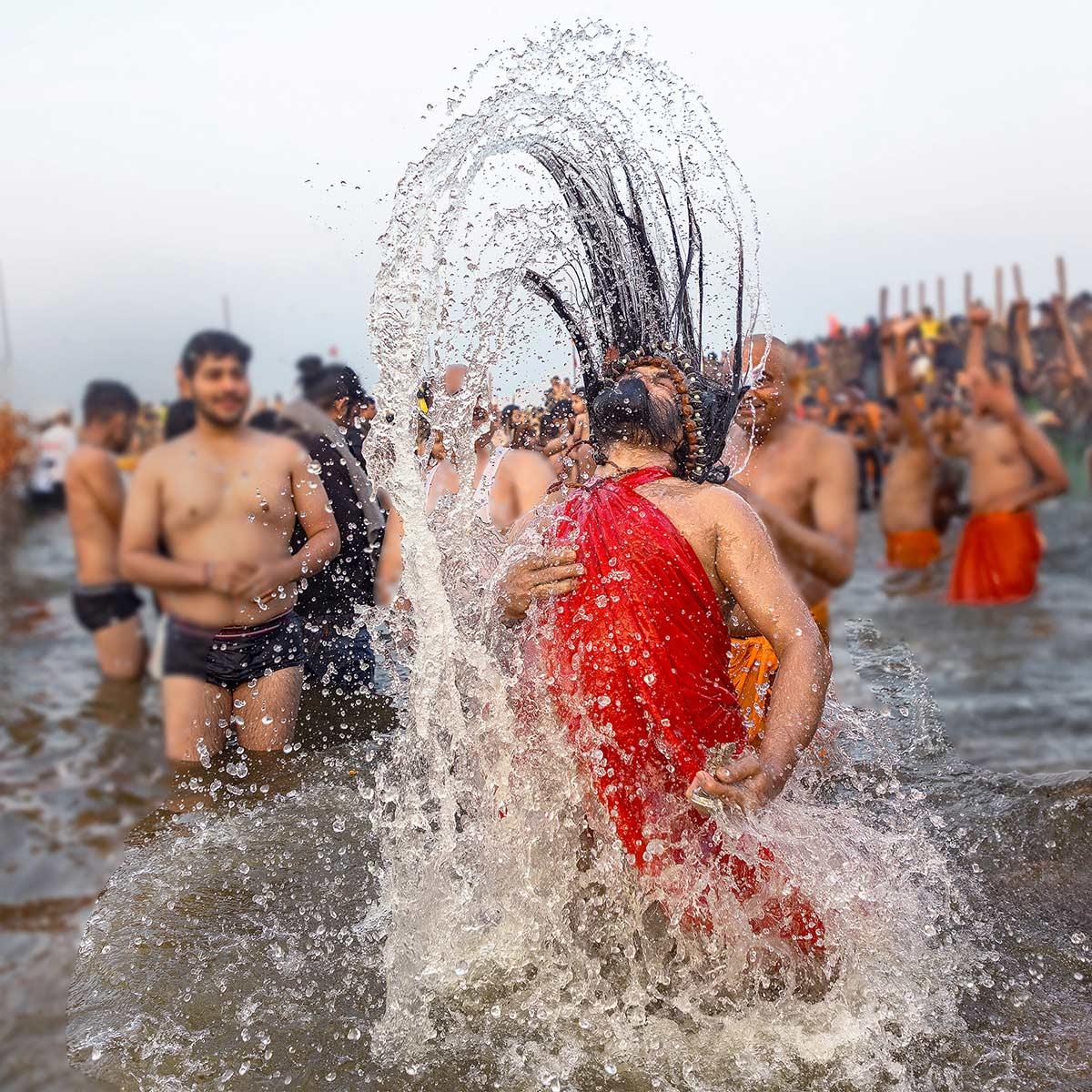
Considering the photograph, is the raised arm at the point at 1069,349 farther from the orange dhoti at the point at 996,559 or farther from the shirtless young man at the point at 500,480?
the shirtless young man at the point at 500,480

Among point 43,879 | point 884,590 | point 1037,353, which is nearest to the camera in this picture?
point 43,879

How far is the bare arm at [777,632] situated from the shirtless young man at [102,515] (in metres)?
4.29

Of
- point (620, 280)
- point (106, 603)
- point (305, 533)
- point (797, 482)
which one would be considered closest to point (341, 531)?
point (305, 533)

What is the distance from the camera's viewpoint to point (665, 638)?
7.70 feet

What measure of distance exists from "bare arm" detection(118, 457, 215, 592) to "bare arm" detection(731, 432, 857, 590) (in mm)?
1924

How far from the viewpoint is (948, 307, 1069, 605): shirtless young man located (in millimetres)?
8133

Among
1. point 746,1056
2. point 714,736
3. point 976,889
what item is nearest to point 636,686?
point 714,736

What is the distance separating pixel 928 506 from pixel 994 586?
115 centimetres

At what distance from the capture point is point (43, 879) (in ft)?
15.9

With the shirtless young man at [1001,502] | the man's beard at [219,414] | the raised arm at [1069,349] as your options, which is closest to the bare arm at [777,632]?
the man's beard at [219,414]

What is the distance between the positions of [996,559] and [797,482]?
15.0ft

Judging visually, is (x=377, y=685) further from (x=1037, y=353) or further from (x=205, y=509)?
(x=1037, y=353)

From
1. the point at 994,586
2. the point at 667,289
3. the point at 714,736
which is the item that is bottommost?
the point at 994,586

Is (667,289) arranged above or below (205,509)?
above
